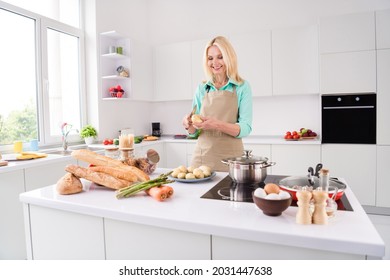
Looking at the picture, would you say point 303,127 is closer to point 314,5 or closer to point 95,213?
point 314,5

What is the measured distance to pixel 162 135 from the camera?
5.06 m

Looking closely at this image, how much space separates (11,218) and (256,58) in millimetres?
3218

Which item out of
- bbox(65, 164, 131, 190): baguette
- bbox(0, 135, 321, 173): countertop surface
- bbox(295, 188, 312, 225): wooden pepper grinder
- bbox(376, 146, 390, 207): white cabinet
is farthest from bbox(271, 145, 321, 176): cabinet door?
bbox(295, 188, 312, 225): wooden pepper grinder

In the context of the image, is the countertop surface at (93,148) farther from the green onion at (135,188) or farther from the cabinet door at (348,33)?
the green onion at (135,188)

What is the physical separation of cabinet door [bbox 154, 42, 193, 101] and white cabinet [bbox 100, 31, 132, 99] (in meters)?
0.62

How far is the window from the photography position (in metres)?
3.04

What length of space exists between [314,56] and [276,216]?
324cm

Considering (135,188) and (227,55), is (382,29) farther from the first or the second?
(135,188)

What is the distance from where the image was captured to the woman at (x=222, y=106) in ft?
6.52

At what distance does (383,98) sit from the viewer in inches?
133

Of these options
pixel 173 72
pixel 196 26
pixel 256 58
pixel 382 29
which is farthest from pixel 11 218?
pixel 382 29

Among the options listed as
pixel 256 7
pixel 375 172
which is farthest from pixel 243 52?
pixel 375 172

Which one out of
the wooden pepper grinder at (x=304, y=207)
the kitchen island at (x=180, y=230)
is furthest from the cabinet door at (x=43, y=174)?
the wooden pepper grinder at (x=304, y=207)

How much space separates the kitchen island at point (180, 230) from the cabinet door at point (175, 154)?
271 cm
